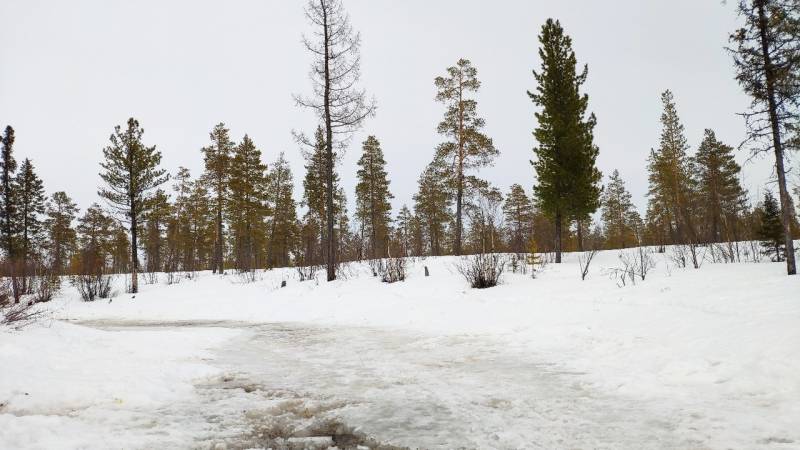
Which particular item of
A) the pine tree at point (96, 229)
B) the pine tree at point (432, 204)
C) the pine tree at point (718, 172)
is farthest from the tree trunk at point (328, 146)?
the pine tree at point (96, 229)

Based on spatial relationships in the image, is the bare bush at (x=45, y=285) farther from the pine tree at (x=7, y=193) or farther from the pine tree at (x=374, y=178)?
the pine tree at (x=374, y=178)

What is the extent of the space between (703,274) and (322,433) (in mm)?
9913

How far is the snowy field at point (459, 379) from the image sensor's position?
285 centimetres

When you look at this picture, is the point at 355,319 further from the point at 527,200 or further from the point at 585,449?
the point at 527,200

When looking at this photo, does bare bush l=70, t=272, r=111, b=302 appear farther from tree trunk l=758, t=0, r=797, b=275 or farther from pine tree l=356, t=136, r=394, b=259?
tree trunk l=758, t=0, r=797, b=275

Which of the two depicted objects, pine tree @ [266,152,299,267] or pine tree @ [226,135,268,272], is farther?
pine tree @ [266,152,299,267]

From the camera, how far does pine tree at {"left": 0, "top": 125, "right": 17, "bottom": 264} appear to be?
23.1 metres

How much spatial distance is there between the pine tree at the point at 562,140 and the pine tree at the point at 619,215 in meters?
27.6

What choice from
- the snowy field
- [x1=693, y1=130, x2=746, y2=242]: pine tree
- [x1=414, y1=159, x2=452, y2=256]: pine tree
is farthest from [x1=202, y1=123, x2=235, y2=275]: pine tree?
[x1=693, y1=130, x2=746, y2=242]: pine tree

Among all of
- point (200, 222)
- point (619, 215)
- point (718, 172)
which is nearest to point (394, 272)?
point (200, 222)

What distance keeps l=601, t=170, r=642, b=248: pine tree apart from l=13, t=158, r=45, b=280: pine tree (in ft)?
160

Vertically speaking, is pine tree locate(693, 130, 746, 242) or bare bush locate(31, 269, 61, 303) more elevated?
pine tree locate(693, 130, 746, 242)

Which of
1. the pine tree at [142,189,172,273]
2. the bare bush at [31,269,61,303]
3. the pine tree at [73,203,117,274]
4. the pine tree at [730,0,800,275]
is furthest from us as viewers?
the pine tree at [73,203,117,274]

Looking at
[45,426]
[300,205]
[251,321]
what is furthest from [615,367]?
[300,205]
